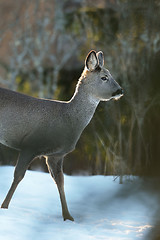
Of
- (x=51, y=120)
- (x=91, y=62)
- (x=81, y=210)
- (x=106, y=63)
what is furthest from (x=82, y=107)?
(x=106, y=63)

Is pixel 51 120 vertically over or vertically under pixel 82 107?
under

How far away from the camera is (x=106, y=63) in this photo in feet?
35.4

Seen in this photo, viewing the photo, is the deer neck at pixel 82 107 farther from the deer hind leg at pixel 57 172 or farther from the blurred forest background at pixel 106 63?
the blurred forest background at pixel 106 63

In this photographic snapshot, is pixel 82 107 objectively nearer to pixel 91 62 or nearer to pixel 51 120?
pixel 51 120

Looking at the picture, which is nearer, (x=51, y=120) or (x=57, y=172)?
(x=51, y=120)

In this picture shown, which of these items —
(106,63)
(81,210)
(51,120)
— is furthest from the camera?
(106,63)

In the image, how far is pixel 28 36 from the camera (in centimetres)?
2081

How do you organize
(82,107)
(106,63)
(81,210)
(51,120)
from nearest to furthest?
(51,120)
(82,107)
(81,210)
(106,63)

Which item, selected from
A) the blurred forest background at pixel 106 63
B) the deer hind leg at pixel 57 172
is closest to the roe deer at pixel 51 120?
the deer hind leg at pixel 57 172

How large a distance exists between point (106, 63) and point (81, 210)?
6.04 meters

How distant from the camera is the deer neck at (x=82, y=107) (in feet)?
15.7

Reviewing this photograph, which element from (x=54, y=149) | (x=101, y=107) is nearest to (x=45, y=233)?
(x=54, y=149)

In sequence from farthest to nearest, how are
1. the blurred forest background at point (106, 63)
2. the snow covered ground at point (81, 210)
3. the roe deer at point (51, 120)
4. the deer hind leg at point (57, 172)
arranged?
the blurred forest background at point (106, 63), the deer hind leg at point (57, 172), the roe deer at point (51, 120), the snow covered ground at point (81, 210)

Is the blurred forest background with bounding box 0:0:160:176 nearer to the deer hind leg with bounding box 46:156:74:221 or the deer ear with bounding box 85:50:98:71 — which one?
the deer ear with bounding box 85:50:98:71
